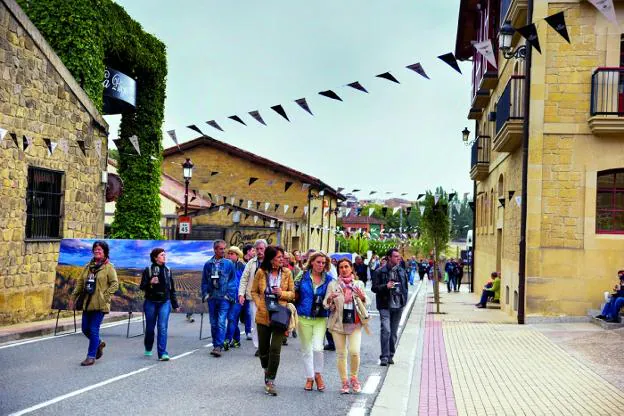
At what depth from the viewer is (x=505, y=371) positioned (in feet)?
34.6

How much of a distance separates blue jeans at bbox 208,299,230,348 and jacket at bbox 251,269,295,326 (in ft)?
8.93

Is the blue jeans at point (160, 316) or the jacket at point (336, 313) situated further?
the blue jeans at point (160, 316)

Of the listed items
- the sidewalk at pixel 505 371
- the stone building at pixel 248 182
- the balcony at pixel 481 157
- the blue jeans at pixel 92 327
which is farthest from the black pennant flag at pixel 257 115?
the stone building at pixel 248 182

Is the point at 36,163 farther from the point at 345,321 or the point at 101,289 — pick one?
the point at 345,321

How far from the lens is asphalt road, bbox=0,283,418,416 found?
24.6 feet

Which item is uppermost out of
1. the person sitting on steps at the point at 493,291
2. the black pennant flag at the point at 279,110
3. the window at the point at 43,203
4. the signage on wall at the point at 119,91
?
the signage on wall at the point at 119,91

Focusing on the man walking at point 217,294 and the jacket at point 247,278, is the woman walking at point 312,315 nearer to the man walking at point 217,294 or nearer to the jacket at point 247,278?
the jacket at point 247,278

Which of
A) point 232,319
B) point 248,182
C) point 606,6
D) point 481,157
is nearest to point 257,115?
point 232,319

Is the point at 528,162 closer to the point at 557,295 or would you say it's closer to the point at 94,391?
the point at 557,295

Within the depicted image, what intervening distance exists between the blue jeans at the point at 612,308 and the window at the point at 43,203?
38.9ft

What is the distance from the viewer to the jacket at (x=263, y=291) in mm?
8492

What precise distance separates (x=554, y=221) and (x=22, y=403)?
44.5 feet

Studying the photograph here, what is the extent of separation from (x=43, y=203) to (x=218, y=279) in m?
6.34

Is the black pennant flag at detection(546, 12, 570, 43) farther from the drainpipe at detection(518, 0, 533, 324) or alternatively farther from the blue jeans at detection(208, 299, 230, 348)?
the blue jeans at detection(208, 299, 230, 348)
